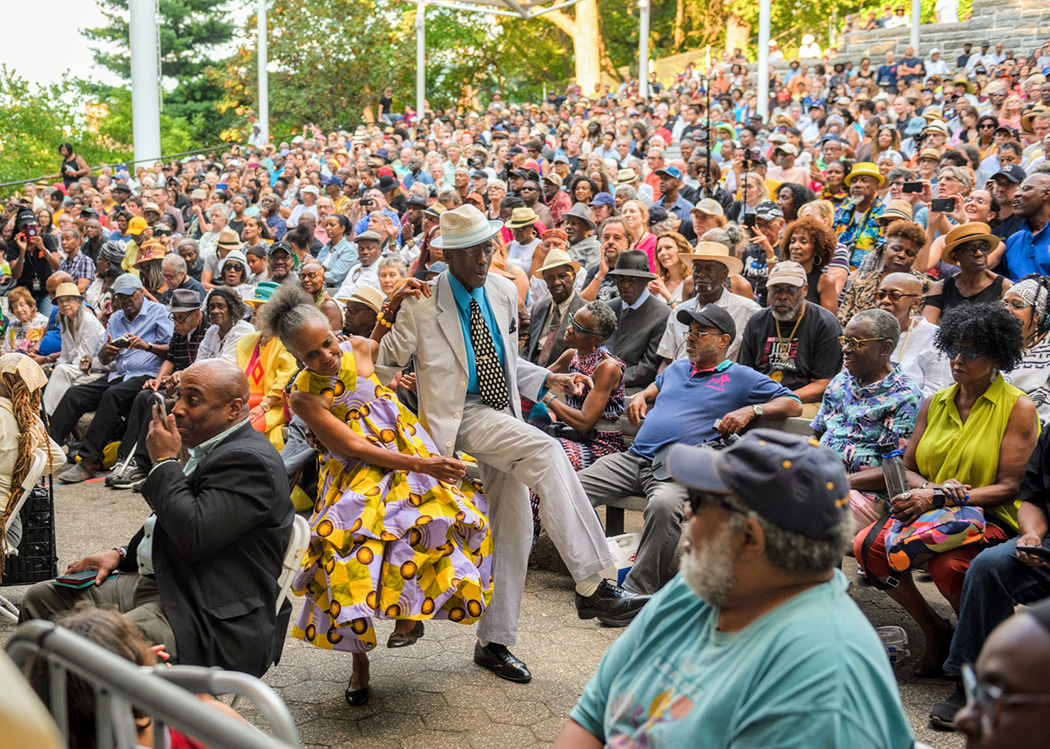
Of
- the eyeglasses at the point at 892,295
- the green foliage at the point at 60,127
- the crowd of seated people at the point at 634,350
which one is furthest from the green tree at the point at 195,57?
the eyeglasses at the point at 892,295

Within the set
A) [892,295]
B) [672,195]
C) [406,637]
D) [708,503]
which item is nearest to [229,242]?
[672,195]

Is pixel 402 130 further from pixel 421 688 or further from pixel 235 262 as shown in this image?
pixel 421 688

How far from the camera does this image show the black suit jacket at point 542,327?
7488 millimetres

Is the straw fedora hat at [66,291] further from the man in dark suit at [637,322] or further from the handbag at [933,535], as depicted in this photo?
the handbag at [933,535]

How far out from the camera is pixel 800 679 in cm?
208

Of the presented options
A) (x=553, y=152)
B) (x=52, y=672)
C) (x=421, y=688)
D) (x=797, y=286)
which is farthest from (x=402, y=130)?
(x=52, y=672)

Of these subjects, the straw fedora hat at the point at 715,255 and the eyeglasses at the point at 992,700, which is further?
the straw fedora hat at the point at 715,255

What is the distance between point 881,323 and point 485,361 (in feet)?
6.35

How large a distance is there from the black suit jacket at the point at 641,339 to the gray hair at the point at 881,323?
204 centimetres

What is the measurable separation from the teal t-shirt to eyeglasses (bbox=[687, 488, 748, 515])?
0.70ft

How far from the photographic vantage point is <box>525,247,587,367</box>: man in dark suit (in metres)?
7.54

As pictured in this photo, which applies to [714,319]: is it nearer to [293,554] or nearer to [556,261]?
[556,261]

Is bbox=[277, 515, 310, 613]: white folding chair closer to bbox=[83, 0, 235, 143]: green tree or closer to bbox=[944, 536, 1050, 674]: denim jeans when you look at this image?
bbox=[944, 536, 1050, 674]: denim jeans

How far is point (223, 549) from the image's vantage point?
148 inches
